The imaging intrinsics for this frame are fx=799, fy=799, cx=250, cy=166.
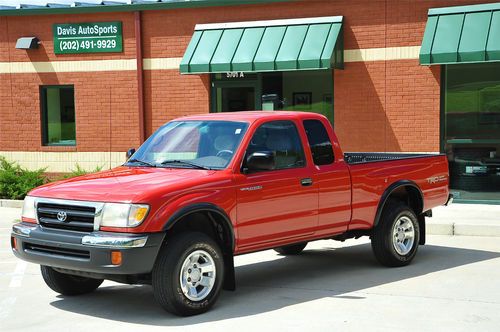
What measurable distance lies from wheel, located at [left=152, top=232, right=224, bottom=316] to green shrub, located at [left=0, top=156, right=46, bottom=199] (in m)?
11.4

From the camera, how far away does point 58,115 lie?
20.1 metres

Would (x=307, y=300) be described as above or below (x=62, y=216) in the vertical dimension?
below

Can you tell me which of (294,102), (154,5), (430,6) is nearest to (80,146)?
(154,5)

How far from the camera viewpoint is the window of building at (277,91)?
1778 cm

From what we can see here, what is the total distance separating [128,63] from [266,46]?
3.77 metres

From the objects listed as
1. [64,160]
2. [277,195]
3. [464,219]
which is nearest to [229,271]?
[277,195]

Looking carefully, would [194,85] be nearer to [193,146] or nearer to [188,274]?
[193,146]

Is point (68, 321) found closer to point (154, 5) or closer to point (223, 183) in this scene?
point (223, 183)

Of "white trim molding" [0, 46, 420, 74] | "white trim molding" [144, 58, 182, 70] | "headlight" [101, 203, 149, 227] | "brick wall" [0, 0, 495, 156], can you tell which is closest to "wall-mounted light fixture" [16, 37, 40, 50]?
"brick wall" [0, 0, 495, 156]

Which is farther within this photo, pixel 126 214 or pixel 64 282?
pixel 64 282

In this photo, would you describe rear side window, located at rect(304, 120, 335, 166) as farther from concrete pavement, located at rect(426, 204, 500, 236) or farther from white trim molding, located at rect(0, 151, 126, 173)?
white trim molding, located at rect(0, 151, 126, 173)

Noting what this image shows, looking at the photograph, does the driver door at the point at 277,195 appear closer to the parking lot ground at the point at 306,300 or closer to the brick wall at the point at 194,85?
the parking lot ground at the point at 306,300

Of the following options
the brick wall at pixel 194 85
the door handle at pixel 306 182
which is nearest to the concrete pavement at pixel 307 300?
the door handle at pixel 306 182

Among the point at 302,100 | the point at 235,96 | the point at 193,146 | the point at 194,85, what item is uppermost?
the point at 194,85
